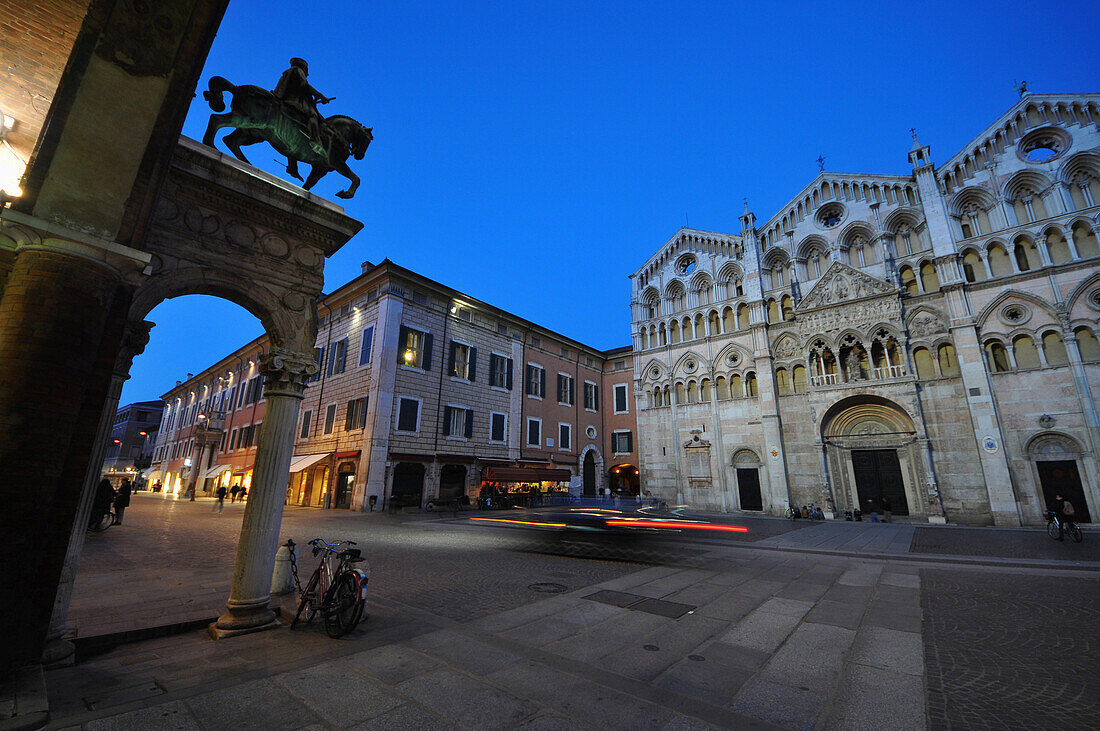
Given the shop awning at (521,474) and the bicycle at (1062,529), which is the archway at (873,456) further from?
the shop awning at (521,474)

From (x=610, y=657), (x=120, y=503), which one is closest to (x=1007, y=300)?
(x=610, y=657)

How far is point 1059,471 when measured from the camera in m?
17.2

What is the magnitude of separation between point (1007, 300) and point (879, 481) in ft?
32.8

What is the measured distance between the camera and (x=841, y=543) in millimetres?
12898

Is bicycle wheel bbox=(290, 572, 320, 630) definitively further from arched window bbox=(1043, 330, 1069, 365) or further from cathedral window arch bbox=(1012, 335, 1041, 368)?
arched window bbox=(1043, 330, 1069, 365)

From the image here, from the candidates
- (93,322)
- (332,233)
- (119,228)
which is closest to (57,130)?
(119,228)

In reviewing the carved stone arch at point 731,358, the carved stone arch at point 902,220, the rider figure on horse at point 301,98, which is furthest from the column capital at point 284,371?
the carved stone arch at point 902,220

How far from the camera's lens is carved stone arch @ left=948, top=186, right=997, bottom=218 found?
2061 centimetres

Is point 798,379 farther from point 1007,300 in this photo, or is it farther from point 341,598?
point 341,598

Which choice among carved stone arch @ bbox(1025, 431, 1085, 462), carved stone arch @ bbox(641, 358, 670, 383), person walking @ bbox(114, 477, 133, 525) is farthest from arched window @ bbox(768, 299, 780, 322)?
person walking @ bbox(114, 477, 133, 525)

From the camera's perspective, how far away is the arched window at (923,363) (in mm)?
20641

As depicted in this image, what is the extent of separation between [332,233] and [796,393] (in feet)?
82.2

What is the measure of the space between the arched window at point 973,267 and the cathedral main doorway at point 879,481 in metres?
9.17

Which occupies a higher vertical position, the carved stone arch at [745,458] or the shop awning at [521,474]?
the carved stone arch at [745,458]
